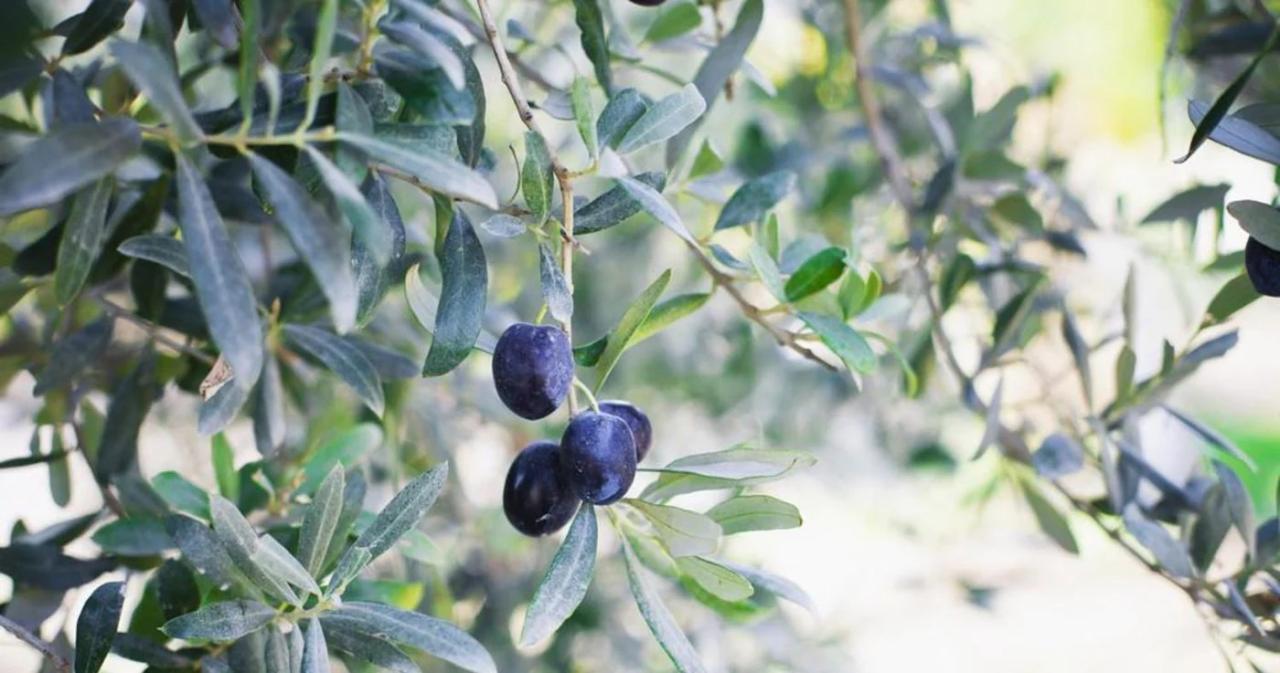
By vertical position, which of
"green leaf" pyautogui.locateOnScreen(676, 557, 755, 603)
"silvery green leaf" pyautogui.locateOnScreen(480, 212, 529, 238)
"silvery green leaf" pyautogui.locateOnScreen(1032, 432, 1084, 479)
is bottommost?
"silvery green leaf" pyautogui.locateOnScreen(1032, 432, 1084, 479)

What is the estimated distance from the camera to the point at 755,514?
51 cm

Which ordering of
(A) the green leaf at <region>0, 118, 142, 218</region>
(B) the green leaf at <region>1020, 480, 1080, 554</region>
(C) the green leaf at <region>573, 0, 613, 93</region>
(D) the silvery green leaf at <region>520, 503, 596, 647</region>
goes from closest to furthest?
(A) the green leaf at <region>0, 118, 142, 218</region>
(D) the silvery green leaf at <region>520, 503, 596, 647</region>
(C) the green leaf at <region>573, 0, 613, 93</region>
(B) the green leaf at <region>1020, 480, 1080, 554</region>

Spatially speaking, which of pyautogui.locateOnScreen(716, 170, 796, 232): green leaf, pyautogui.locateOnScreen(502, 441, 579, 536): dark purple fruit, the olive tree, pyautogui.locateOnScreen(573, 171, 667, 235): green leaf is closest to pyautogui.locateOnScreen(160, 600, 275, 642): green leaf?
the olive tree

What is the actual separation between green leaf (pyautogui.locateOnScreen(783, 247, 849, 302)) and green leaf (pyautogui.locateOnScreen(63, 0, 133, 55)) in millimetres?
337

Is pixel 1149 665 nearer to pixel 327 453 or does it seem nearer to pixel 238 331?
pixel 327 453

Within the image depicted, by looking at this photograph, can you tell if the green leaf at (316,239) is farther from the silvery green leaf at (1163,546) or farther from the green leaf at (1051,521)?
the green leaf at (1051,521)

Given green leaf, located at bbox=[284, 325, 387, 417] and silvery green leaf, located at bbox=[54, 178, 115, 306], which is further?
green leaf, located at bbox=[284, 325, 387, 417]

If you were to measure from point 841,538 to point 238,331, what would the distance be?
6.16ft

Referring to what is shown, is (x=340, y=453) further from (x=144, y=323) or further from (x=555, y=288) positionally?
(x=555, y=288)

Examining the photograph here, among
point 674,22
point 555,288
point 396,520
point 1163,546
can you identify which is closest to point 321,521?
point 396,520

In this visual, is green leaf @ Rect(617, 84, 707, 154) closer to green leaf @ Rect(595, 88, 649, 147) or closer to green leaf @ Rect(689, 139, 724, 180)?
green leaf @ Rect(595, 88, 649, 147)

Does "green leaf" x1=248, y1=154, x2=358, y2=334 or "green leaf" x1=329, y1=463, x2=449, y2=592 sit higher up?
"green leaf" x1=248, y1=154, x2=358, y2=334

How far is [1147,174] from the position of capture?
9.41 ft

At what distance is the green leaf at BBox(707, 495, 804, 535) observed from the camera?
0.49 meters
